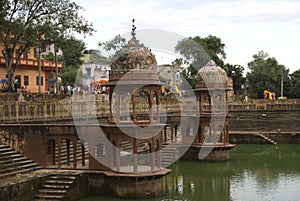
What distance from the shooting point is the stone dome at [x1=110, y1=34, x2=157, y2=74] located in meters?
20.7

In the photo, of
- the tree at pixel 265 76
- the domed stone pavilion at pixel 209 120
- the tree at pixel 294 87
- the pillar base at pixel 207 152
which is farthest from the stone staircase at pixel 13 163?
the tree at pixel 294 87

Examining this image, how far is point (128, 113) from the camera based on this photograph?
34.3m

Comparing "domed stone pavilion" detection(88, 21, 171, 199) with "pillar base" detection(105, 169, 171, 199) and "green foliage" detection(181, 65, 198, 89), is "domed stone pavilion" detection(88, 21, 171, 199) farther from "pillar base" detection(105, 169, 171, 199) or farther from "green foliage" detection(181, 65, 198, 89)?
"green foliage" detection(181, 65, 198, 89)

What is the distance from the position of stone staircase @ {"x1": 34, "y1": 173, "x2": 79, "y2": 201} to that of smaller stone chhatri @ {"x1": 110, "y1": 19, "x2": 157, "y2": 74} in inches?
202

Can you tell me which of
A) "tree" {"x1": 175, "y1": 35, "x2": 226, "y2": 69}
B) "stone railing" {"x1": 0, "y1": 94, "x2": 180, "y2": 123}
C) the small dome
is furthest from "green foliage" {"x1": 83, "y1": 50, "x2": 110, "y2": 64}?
the small dome

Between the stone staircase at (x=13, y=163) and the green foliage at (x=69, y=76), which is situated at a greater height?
the green foliage at (x=69, y=76)

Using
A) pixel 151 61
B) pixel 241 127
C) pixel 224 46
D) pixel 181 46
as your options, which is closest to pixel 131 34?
pixel 151 61

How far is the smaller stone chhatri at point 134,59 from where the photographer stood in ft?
68.0

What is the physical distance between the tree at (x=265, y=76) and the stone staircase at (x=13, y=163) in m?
60.8

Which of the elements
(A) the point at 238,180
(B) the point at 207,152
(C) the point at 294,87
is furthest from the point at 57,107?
(C) the point at 294,87

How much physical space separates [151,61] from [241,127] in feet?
106

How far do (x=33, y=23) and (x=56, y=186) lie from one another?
1351cm

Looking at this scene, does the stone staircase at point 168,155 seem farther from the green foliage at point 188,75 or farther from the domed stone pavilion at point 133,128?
the green foliage at point 188,75

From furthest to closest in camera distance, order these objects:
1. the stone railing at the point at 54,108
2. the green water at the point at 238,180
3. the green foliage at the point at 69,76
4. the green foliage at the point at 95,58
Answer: the green foliage at the point at 95,58 < the green foliage at the point at 69,76 < the stone railing at the point at 54,108 < the green water at the point at 238,180
